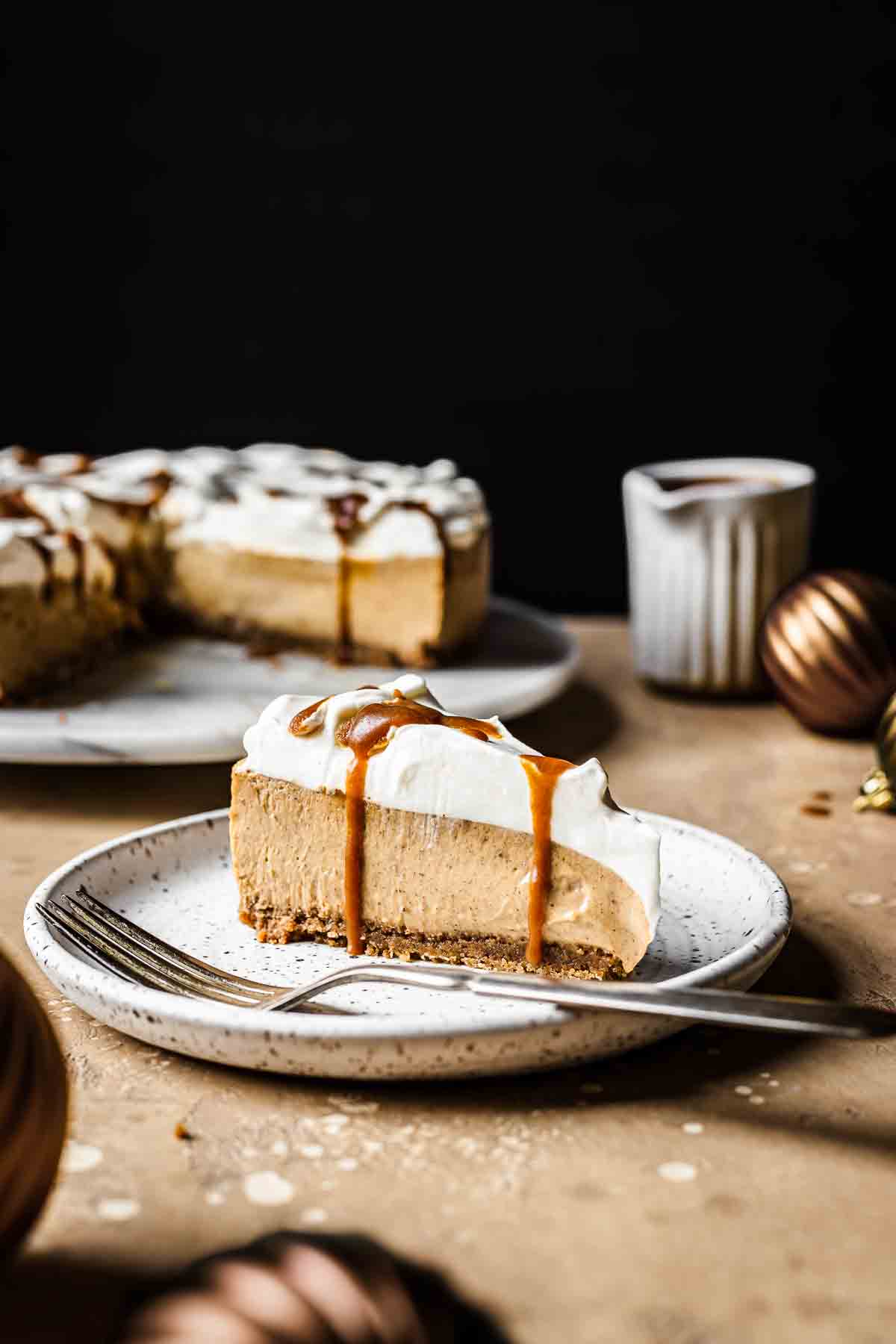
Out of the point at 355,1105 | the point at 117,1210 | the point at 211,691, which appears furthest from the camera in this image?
the point at 211,691

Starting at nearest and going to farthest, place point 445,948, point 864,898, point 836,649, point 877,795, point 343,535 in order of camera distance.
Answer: point 445,948, point 864,898, point 877,795, point 836,649, point 343,535

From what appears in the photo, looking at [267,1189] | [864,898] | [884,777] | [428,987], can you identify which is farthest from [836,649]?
[267,1189]

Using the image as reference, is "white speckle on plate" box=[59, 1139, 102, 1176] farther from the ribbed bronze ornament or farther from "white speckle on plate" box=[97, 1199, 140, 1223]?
the ribbed bronze ornament

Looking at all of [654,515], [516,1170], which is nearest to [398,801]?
[516,1170]

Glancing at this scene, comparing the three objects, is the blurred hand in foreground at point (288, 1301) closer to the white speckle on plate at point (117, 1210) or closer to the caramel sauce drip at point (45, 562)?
the white speckle on plate at point (117, 1210)

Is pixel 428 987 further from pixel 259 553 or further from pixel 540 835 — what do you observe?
pixel 259 553

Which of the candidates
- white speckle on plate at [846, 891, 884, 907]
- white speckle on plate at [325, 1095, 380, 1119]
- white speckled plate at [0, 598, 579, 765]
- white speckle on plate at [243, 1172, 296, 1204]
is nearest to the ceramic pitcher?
white speckled plate at [0, 598, 579, 765]
